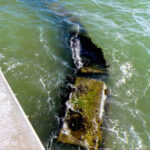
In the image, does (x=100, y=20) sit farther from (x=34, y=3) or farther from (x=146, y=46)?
(x=34, y=3)

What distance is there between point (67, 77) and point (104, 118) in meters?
2.43

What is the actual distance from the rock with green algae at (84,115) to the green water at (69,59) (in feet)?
1.18

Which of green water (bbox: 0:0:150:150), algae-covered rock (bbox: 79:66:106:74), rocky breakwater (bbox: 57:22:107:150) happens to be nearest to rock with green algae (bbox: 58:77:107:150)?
rocky breakwater (bbox: 57:22:107:150)

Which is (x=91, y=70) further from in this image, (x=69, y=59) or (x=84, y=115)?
(x=84, y=115)

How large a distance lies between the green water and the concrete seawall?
1892 millimetres

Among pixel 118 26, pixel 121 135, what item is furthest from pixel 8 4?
pixel 121 135

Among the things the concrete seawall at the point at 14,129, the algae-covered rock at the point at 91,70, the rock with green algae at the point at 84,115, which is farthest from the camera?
the algae-covered rock at the point at 91,70

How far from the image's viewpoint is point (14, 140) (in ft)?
10.4

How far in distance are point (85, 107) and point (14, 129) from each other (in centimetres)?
273

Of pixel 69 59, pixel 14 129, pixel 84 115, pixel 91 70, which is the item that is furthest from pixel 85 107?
pixel 69 59

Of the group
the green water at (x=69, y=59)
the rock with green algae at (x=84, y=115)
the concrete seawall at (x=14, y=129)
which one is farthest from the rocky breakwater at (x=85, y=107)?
the concrete seawall at (x=14, y=129)

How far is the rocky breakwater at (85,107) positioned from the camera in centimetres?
490

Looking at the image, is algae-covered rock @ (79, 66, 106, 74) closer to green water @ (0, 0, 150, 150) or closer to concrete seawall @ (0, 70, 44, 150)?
green water @ (0, 0, 150, 150)

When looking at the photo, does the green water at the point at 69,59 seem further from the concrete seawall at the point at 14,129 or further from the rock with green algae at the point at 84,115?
the concrete seawall at the point at 14,129
